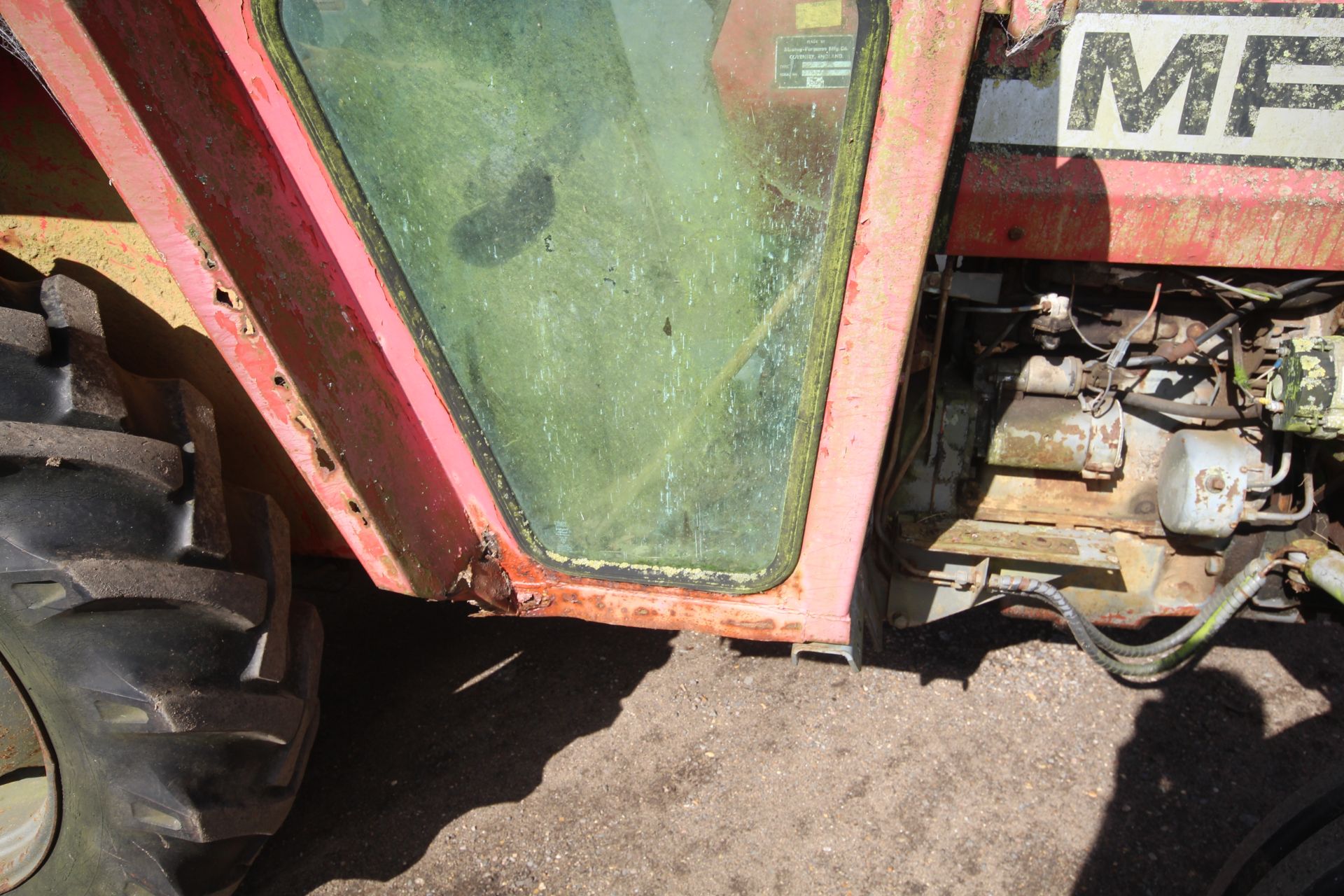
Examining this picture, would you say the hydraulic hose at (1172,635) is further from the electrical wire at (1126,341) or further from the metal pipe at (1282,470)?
the electrical wire at (1126,341)

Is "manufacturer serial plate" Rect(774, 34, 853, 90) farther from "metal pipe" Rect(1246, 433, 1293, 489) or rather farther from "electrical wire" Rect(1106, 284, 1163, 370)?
"metal pipe" Rect(1246, 433, 1293, 489)

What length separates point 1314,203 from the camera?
1.31 m

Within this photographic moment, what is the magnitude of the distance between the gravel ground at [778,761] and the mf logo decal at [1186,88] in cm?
141

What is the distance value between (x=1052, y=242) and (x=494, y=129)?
104 cm

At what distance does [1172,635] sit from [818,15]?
1.56 metres

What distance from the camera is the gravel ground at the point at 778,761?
1688 mm

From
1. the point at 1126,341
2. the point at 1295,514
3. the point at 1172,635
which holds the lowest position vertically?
the point at 1172,635

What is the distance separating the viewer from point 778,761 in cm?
190

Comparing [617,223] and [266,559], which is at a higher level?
[617,223]

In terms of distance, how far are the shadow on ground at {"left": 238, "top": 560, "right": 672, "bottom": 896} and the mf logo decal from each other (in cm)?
164

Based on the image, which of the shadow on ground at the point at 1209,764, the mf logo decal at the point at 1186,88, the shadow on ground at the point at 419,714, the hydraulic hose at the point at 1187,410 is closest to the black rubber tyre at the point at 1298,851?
the shadow on ground at the point at 1209,764

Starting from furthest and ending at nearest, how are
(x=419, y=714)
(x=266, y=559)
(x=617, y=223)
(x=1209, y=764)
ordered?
(x=419, y=714) → (x=1209, y=764) → (x=266, y=559) → (x=617, y=223)

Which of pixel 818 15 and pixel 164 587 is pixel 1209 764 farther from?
pixel 164 587

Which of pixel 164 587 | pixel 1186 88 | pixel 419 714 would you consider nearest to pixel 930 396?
pixel 1186 88
